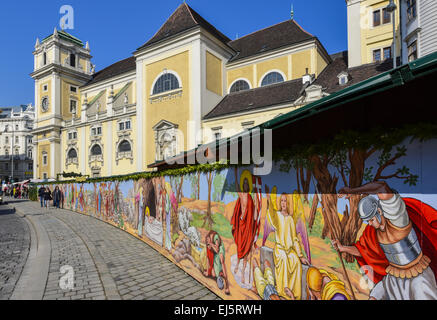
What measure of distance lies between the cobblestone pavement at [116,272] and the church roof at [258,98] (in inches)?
660

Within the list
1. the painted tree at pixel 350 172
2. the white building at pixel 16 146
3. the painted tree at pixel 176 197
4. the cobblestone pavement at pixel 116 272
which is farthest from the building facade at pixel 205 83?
the white building at pixel 16 146

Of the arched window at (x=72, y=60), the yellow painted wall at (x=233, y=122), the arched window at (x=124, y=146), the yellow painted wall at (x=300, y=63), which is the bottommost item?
the arched window at (x=124, y=146)

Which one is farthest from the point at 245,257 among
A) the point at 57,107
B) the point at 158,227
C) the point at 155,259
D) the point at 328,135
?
the point at 57,107

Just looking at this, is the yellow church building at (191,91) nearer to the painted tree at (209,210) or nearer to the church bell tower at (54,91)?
the church bell tower at (54,91)

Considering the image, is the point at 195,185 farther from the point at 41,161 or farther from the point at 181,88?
the point at 41,161

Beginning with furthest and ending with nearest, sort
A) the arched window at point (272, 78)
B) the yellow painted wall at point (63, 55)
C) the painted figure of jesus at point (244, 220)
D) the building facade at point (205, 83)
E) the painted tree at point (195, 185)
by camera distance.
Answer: the yellow painted wall at point (63, 55)
the arched window at point (272, 78)
the building facade at point (205, 83)
the painted tree at point (195, 185)
the painted figure of jesus at point (244, 220)

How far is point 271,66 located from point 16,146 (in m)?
84.5

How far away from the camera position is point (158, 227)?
8625mm

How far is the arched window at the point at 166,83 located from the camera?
27.6 m

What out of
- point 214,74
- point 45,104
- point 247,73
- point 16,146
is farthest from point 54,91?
point 16,146

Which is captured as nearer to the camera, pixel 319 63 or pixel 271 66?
pixel 319 63

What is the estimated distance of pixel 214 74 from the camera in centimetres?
2859
